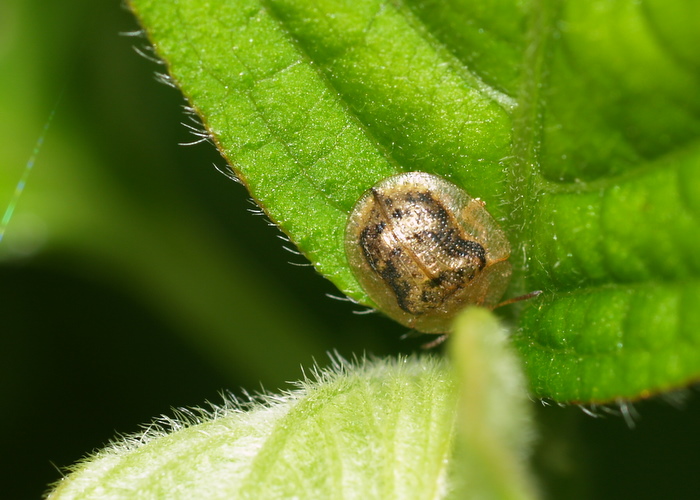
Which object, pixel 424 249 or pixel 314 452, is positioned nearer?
pixel 314 452

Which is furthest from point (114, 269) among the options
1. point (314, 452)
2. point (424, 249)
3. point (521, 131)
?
point (521, 131)

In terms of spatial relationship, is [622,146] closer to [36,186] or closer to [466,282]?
[466,282]

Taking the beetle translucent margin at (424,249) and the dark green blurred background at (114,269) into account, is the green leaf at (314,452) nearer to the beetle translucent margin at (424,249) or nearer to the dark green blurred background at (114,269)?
the beetle translucent margin at (424,249)


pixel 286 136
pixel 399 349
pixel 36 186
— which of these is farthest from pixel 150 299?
pixel 286 136

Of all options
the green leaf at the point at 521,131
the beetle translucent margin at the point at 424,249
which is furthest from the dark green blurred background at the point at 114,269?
the green leaf at the point at 521,131

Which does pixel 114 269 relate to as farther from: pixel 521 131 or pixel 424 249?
pixel 521 131

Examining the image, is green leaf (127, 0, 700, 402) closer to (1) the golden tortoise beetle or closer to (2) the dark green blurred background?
(1) the golden tortoise beetle
